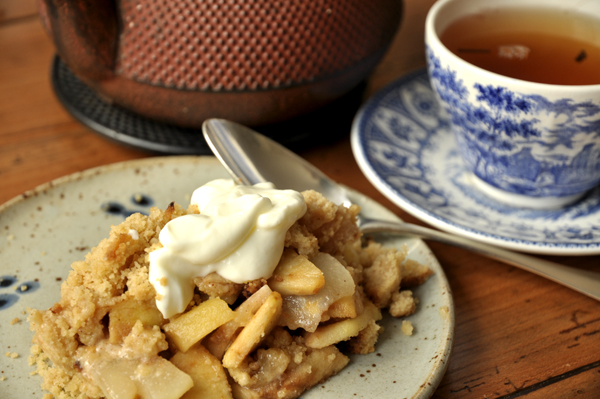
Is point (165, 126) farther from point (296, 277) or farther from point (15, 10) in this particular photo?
point (15, 10)

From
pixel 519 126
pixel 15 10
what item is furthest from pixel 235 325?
Answer: pixel 15 10

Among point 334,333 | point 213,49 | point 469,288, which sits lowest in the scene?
point 469,288

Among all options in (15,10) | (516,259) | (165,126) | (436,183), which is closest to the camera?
(516,259)

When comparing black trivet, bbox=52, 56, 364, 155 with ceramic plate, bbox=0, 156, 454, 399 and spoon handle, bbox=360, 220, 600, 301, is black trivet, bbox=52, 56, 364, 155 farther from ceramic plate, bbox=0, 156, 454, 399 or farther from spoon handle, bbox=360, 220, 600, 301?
spoon handle, bbox=360, 220, 600, 301

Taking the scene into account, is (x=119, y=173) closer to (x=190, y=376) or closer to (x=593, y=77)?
(x=190, y=376)

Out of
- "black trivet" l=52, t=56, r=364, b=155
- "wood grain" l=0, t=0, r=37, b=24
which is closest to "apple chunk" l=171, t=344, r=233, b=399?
"black trivet" l=52, t=56, r=364, b=155

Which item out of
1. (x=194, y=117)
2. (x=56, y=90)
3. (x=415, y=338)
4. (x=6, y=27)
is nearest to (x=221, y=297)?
(x=415, y=338)
